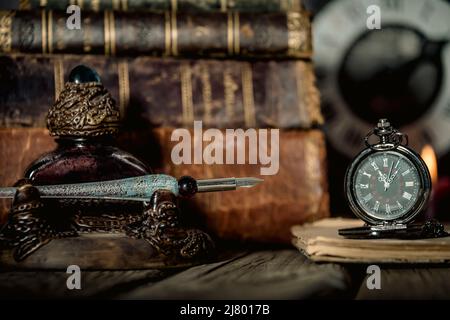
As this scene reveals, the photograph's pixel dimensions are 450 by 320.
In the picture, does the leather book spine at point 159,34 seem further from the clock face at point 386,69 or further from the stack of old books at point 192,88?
the clock face at point 386,69

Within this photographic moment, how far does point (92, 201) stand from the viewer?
131 cm

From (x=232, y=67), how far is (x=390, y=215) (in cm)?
62

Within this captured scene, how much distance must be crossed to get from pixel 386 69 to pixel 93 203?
1163 millimetres

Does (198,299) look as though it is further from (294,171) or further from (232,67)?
(232,67)

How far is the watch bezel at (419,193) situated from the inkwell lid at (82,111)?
1.80ft

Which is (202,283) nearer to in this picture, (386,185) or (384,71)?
(386,185)

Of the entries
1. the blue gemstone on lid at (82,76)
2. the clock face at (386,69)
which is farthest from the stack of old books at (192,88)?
the clock face at (386,69)

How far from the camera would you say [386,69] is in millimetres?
2051

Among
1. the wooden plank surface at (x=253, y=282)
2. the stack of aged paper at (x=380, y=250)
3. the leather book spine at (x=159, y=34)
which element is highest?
the leather book spine at (x=159, y=34)

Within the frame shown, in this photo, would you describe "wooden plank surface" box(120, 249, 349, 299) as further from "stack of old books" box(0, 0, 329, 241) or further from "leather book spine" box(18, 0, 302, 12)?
"leather book spine" box(18, 0, 302, 12)

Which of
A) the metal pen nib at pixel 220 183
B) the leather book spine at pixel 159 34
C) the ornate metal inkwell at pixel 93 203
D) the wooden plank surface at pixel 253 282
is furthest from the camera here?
the leather book spine at pixel 159 34

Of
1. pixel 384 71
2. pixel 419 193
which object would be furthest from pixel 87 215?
pixel 384 71

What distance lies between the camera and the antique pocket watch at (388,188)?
1.35m
